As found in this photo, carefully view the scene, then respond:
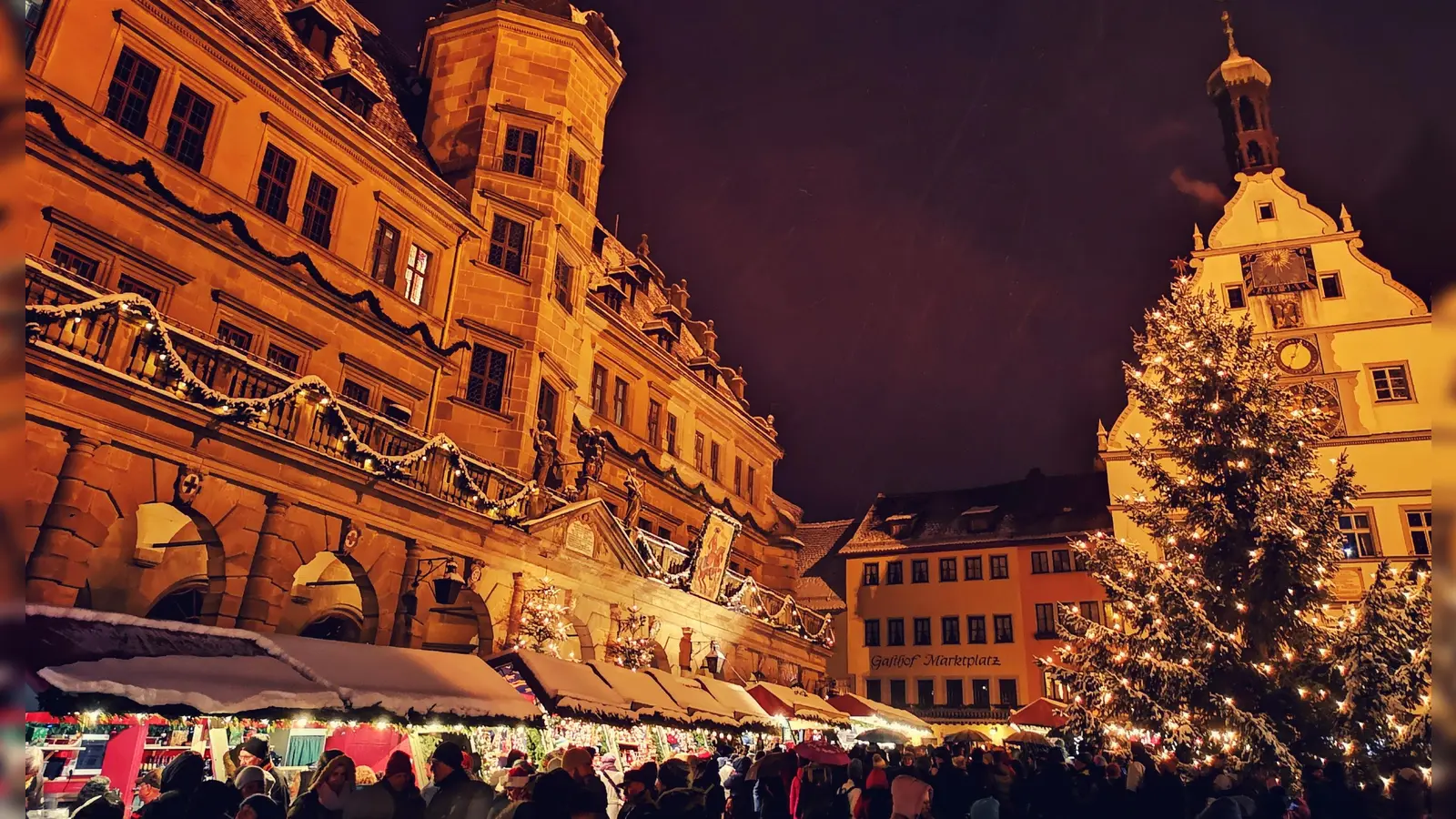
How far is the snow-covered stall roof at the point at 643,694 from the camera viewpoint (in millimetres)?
18188

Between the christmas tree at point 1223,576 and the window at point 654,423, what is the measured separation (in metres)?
17.2

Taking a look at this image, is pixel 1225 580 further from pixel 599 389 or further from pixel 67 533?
pixel 67 533

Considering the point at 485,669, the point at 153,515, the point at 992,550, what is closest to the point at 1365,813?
the point at 485,669

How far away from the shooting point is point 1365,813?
11.1 meters

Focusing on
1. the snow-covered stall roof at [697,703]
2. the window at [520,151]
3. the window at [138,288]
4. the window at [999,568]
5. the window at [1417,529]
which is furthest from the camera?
the window at [999,568]

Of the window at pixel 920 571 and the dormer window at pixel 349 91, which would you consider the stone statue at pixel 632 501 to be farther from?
the window at pixel 920 571

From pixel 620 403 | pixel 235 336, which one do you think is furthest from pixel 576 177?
pixel 235 336

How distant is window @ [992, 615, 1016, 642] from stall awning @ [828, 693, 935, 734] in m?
10.9

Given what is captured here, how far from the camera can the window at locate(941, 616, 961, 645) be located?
49.8m

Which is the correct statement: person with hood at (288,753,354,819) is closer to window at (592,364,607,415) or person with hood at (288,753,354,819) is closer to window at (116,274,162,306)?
window at (116,274,162,306)

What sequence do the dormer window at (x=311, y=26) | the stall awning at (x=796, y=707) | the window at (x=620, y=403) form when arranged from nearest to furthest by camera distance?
the dormer window at (x=311, y=26), the stall awning at (x=796, y=707), the window at (x=620, y=403)

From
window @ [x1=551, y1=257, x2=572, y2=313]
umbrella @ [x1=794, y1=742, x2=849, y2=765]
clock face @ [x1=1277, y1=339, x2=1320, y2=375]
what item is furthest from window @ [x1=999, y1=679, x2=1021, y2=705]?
window @ [x1=551, y1=257, x2=572, y2=313]

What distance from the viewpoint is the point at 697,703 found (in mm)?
20984

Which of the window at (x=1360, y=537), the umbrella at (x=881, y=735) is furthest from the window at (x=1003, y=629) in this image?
the window at (x=1360, y=537)
